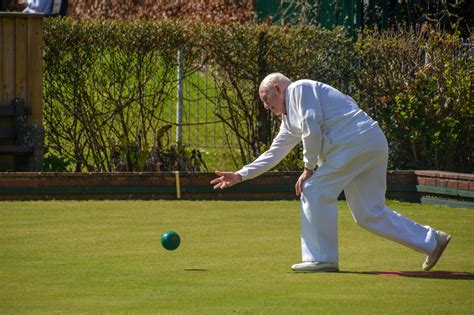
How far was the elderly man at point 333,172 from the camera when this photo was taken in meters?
8.70

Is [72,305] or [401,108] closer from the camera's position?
[72,305]

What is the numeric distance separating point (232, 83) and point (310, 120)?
22.3 feet

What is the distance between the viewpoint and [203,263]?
938 centimetres

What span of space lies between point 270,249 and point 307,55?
5552 mm

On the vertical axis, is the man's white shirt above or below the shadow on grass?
above

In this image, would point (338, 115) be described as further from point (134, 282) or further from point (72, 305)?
point (72, 305)

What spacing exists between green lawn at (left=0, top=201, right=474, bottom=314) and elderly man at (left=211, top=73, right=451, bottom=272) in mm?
245

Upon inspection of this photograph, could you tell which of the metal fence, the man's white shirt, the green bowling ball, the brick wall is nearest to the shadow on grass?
the man's white shirt

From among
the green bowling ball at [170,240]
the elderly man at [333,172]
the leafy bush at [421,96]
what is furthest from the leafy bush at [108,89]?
the elderly man at [333,172]

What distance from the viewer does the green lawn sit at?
7547mm

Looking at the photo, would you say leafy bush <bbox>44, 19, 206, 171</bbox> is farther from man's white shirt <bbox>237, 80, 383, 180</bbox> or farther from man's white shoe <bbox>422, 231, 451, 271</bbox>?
man's white shoe <bbox>422, 231, 451, 271</bbox>

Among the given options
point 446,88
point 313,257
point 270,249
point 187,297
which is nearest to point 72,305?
point 187,297

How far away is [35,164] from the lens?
14766mm

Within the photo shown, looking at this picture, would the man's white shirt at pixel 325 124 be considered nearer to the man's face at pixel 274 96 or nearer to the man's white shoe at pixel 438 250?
the man's face at pixel 274 96
